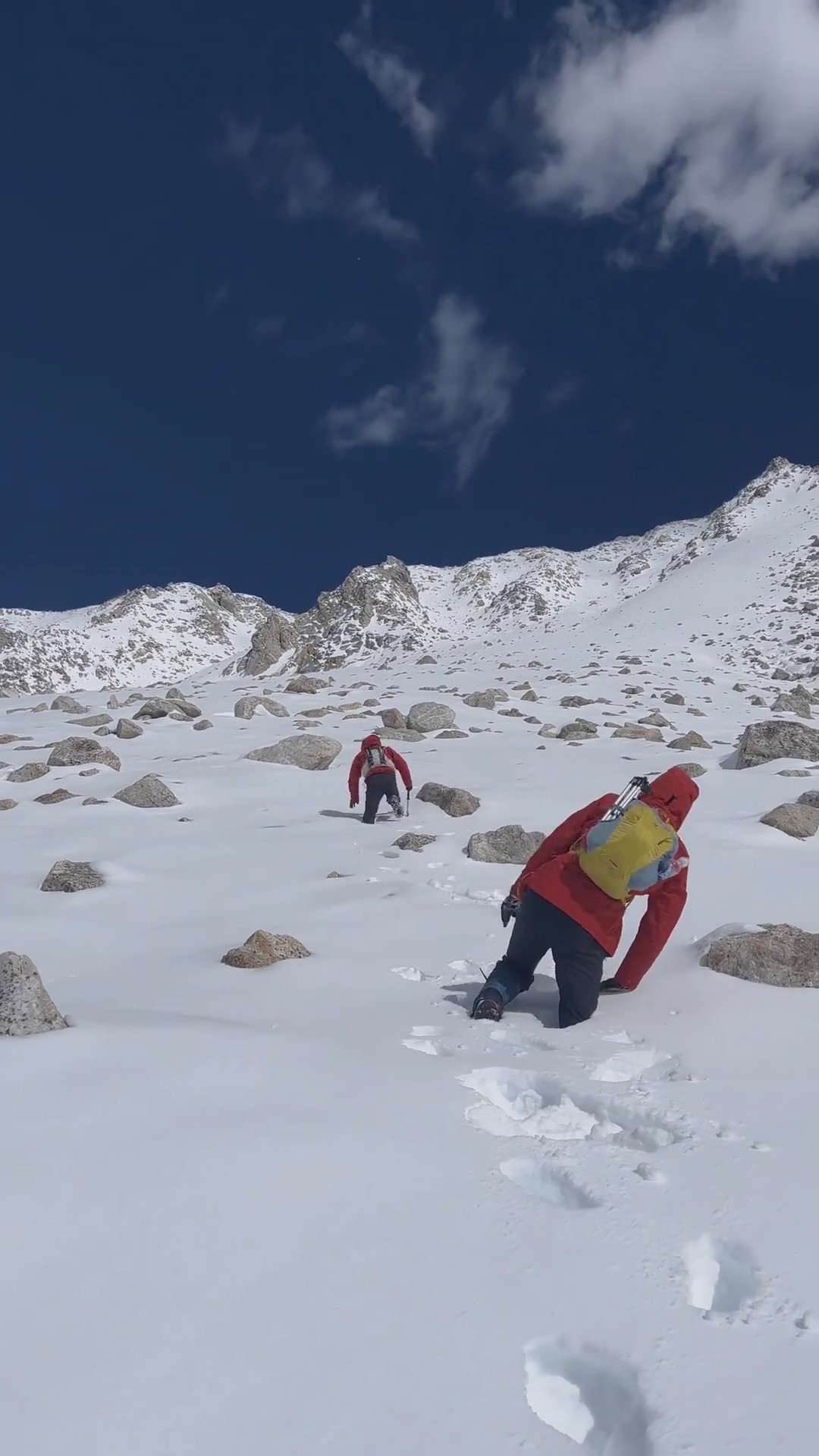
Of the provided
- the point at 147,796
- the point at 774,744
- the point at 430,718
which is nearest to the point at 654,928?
the point at 147,796

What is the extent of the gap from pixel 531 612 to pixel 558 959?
6654 centimetres

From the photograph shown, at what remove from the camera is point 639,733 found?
52.3ft

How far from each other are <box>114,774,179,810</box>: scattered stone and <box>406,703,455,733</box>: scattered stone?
694 cm

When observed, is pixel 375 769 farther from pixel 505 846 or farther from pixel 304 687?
pixel 304 687

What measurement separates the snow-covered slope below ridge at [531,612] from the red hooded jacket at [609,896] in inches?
1237

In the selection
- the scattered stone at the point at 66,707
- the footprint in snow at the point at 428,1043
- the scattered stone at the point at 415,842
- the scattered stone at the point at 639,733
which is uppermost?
the scattered stone at the point at 66,707

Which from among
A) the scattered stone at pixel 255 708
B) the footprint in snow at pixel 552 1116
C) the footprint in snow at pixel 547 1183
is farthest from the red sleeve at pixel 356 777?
the scattered stone at pixel 255 708

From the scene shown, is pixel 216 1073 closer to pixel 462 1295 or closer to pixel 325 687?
pixel 462 1295

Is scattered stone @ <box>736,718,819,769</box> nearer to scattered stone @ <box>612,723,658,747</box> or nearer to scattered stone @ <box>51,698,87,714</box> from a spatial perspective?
scattered stone @ <box>612,723,658,747</box>

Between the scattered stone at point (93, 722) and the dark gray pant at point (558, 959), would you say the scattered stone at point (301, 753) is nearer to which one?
the scattered stone at point (93, 722)

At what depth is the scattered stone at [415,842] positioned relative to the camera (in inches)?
338

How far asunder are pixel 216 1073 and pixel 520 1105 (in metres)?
1.31

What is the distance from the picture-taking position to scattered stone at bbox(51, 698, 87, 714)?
21.0 m

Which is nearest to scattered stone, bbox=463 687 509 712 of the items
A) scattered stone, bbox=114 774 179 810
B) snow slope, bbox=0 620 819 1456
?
scattered stone, bbox=114 774 179 810
